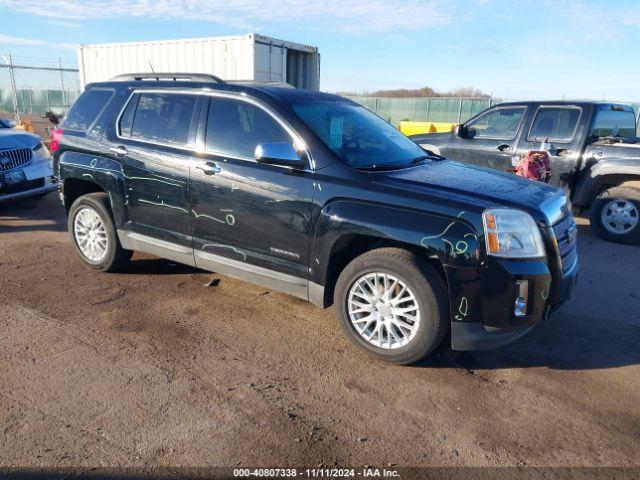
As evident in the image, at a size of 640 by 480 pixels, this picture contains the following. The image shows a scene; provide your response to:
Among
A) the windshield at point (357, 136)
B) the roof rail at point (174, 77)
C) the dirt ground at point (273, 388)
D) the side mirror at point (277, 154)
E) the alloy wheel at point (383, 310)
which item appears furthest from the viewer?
the roof rail at point (174, 77)

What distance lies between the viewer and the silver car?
23.5 feet

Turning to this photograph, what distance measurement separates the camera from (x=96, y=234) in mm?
5199

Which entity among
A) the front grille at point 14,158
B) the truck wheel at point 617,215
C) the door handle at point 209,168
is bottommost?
the truck wheel at point 617,215

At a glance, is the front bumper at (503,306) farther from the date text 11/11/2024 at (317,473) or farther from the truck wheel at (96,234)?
the truck wheel at (96,234)

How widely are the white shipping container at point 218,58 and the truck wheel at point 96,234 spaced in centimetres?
665

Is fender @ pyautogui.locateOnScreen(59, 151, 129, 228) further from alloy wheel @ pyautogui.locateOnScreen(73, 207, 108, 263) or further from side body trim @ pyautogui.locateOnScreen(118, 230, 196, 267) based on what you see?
alloy wheel @ pyautogui.locateOnScreen(73, 207, 108, 263)

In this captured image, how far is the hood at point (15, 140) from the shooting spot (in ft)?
24.1

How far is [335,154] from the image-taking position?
3.79 m

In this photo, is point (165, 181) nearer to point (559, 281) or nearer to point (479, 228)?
point (479, 228)

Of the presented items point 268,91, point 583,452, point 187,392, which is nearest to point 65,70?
point 268,91

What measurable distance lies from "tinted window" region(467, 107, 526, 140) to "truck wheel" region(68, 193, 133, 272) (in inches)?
227

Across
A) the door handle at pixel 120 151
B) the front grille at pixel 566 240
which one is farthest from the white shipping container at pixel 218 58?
the front grille at pixel 566 240

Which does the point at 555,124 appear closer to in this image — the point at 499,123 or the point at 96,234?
the point at 499,123

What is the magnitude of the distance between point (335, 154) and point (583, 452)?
A: 2438 millimetres
